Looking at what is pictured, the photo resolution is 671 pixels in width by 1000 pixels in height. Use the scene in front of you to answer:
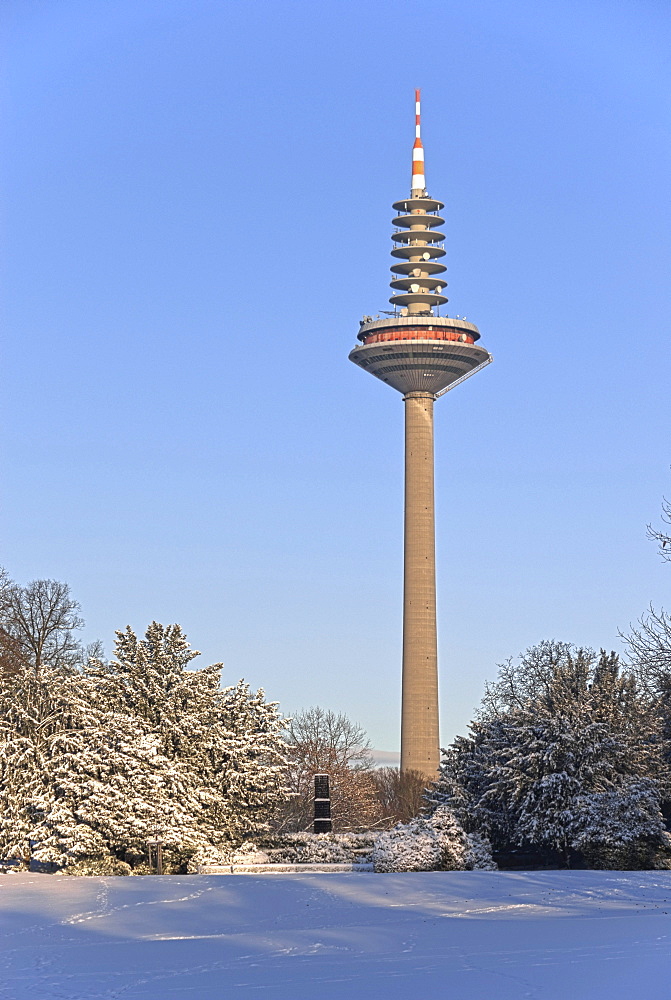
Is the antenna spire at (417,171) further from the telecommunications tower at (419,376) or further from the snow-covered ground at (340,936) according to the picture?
the snow-covered ground at (340,936)

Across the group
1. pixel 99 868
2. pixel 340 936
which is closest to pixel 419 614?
pixel 99 868

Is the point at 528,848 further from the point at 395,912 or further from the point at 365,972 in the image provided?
the point at 365,972

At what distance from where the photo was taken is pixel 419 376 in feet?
427

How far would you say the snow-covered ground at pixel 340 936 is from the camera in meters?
19.4

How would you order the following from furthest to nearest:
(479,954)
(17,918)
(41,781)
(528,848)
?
(528,848) → (41,781) → (17,918) → (479,954)

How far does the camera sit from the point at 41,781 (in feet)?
127

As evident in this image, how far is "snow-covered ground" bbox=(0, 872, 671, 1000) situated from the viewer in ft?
63.6

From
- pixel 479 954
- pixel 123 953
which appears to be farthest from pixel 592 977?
pixel 123 953

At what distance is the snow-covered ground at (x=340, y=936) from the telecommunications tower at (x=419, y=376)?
278ft

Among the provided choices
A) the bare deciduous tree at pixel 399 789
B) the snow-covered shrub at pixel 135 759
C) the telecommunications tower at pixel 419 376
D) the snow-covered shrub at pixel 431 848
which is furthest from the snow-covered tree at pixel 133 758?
the telecommunications tower at pixel 419 376

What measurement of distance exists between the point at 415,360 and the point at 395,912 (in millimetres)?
103553

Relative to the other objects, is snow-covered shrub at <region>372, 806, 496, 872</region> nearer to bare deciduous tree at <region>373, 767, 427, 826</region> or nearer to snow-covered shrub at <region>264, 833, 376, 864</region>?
snow-covered shrub at <region>264, 833, 376, 864</region>

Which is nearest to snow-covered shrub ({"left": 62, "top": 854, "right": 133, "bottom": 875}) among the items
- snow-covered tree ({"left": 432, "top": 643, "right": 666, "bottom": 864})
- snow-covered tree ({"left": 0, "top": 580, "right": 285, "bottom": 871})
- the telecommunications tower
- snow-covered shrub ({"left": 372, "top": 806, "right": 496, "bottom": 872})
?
snow-covered tree ({"left": 0, "top": 580, "right": 285, "bottom": 871})

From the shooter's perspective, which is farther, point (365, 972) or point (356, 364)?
point (356, 364)
